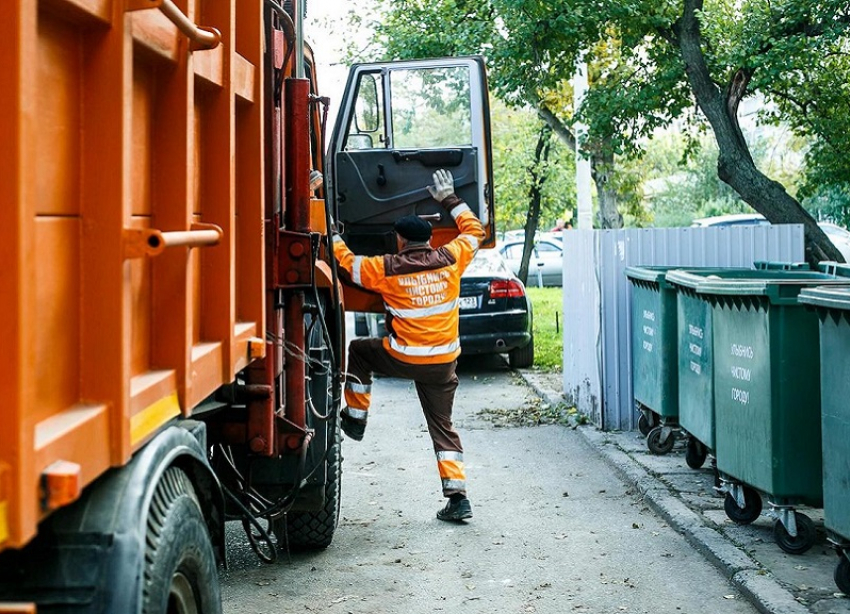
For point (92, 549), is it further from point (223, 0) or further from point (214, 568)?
point (223, 0)

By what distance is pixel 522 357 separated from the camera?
1531cm

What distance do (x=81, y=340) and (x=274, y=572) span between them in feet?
13.1

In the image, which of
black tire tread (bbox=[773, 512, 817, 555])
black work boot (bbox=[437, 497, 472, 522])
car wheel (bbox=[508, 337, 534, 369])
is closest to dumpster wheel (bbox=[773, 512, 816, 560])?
black tire tread (bbox=[773, 512, 817, 555])

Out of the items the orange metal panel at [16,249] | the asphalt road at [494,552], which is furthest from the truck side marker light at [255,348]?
the orange metal panel at [16,249]

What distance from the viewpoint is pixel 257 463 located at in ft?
18.7

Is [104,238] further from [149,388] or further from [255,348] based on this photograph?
[255,348]

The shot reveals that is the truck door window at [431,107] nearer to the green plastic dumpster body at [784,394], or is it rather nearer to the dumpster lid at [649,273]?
the dumpster lid at [649,273]

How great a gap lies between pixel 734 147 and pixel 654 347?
4.79 meters

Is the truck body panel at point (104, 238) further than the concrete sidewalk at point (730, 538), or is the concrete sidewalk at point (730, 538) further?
the concrete sidewalk at point (730, 538)

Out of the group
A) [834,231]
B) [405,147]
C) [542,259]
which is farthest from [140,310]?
[542,259]

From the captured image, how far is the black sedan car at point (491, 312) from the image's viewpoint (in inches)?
556

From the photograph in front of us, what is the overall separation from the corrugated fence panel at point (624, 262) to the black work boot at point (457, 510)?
341 centimetres

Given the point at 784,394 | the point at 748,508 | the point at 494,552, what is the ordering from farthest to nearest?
the point at 748,508 → the point at 494,552 → the point at 784,394

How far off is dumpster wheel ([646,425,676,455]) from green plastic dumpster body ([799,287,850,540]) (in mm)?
3561
